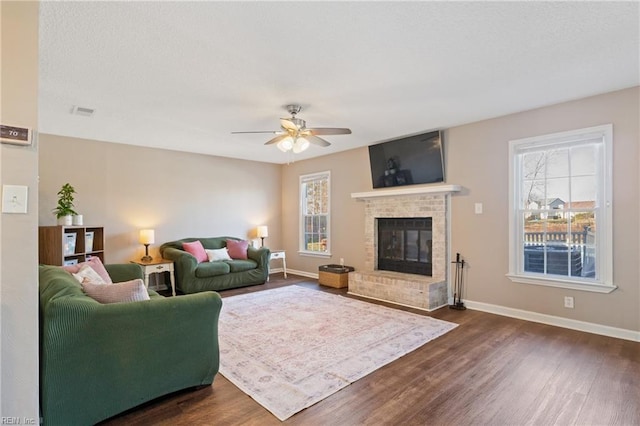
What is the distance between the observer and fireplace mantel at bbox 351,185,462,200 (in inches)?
175

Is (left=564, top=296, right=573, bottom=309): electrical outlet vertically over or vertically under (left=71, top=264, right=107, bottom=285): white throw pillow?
under

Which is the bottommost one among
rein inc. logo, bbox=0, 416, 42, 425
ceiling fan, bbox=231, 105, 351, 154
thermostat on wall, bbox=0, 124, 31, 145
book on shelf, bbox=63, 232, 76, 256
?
rein inc. logo, bbox=0, 416, 42, 425

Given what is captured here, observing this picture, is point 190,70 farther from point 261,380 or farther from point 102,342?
point 261,380

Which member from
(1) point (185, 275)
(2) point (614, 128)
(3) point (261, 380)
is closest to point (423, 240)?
(2) point (614, 128)

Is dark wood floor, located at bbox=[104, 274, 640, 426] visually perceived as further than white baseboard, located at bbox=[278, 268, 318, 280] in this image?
No

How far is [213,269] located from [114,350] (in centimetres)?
322

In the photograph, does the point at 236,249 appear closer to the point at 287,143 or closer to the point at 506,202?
the point at 287,143

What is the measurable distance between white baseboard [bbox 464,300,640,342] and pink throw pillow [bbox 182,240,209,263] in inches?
162

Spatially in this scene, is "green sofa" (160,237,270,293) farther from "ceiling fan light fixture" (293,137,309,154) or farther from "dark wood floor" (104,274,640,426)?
"dark wood floor" (104,274,640,426)

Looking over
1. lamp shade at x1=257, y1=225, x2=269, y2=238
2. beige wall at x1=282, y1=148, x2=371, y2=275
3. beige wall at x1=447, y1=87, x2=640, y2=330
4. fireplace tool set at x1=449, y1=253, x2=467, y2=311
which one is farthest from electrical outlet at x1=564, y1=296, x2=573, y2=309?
lamp shade at x1=257, y1=225, x2=269, y2=238

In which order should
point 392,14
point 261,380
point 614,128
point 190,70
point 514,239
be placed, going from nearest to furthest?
point 392,14 < point 261,380 < point 190,70 < point 614,128 < point 514,239

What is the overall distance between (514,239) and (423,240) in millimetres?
1274

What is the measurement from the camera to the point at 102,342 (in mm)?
1850

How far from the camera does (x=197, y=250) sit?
5383mm
